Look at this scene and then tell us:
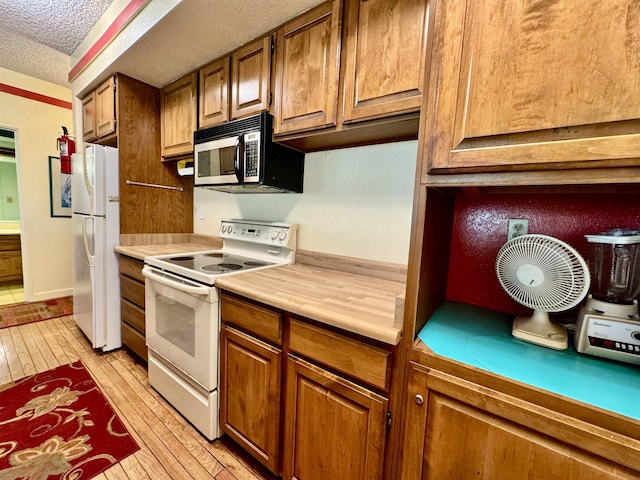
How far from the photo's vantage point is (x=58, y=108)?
3316 millimetres

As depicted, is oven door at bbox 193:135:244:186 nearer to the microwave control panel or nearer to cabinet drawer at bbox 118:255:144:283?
the microwave control panel

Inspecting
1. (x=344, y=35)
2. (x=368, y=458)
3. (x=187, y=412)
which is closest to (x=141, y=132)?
(x=344, y=35)

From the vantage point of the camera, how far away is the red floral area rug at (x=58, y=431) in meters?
1.26

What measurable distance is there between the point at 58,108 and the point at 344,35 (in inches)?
159

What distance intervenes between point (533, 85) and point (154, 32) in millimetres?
1940

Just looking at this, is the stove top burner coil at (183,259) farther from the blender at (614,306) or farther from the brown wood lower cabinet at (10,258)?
the brown wood lower cabinet at (10,258)

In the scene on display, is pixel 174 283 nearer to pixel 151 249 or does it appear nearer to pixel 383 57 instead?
pixel 151 249

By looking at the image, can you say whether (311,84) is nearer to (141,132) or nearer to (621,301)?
(621,301)

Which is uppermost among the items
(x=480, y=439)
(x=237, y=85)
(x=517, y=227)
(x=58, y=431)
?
(x=237, y=85)

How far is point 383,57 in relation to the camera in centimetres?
109

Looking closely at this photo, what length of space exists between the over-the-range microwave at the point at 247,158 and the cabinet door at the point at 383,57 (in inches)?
20.6

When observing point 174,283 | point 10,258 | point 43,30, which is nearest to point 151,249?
point 174,283

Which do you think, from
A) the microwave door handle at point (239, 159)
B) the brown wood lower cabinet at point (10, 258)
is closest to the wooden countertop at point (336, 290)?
the microwave door handle at point (239, 159)

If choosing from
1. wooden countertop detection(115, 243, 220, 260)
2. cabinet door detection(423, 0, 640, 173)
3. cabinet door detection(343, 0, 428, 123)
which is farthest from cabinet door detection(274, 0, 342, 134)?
wooden countertop detection(115, 243, 220, 260)
